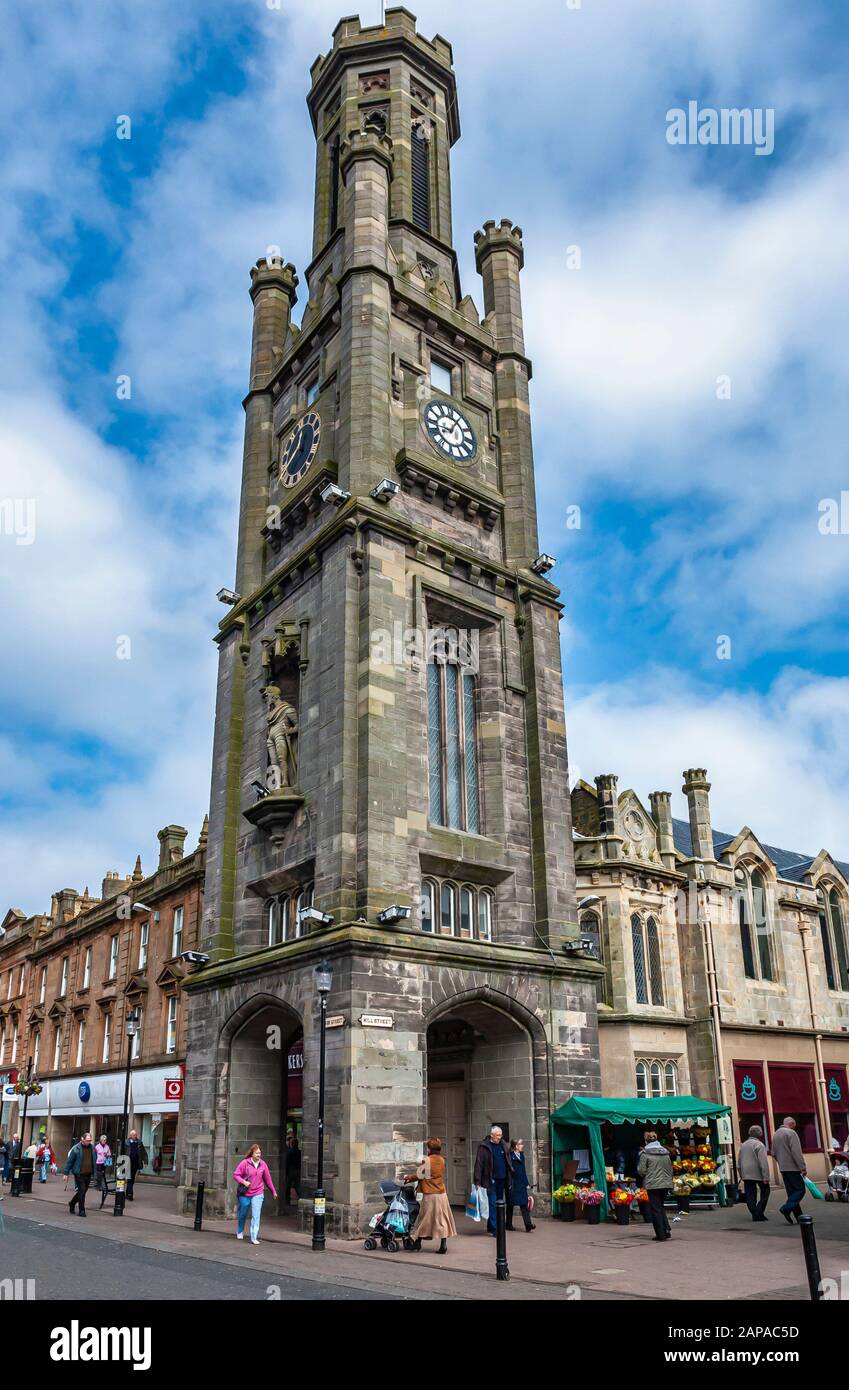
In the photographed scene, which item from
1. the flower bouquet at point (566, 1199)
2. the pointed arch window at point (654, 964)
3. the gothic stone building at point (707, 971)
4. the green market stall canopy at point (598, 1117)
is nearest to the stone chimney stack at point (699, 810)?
the gothic stone building at point (707, 971)

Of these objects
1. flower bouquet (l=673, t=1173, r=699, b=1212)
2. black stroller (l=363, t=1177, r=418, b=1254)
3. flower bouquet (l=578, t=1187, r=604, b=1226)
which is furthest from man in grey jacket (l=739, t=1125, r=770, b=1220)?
black stroller (l=363, t=1177, r=418, b=1254)

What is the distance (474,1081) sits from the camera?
24.7m

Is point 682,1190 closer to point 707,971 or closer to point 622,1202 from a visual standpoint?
point 622,1202

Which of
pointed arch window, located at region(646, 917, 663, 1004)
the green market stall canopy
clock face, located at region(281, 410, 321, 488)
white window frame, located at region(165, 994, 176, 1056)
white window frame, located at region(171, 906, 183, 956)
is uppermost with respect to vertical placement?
clock face, located at region(281, 410, 321, 488)

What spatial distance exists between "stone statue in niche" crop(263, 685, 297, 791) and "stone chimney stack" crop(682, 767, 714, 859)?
1692 centimetres

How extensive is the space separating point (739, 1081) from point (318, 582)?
21.3m

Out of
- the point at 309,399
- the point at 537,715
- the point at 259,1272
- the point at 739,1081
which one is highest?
the point at 309,399

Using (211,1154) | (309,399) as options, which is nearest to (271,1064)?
(211,1154)

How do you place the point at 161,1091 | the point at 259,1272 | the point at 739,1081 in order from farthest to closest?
the point at 161,1091, the point at 739,1081, the point at 259,1272

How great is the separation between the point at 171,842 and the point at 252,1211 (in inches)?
1021

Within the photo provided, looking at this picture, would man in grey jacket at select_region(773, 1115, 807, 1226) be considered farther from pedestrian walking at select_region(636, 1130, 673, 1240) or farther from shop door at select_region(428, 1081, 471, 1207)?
shop door at select_region(428, 1081, 471, 1207)

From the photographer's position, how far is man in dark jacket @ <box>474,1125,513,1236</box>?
1695 centimetres

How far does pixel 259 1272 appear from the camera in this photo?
14.2 meters
